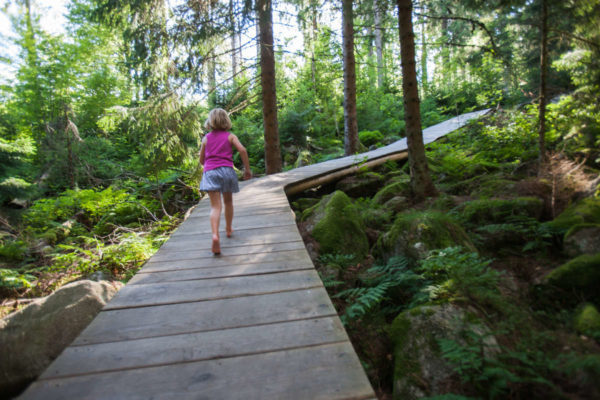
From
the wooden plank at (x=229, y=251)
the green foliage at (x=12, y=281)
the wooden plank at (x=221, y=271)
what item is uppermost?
the wooden plank at (x=229, y=251)

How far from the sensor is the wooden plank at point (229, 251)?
360cm

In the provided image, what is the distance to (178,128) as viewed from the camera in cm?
838

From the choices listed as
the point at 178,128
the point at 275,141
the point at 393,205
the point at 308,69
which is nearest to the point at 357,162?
the point at 275,141

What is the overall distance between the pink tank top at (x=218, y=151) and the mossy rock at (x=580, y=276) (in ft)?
12.5

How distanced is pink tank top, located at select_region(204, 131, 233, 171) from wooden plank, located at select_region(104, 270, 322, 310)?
1.66m

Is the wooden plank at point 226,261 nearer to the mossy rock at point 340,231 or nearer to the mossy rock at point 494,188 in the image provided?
the mossy rock at point 340,231

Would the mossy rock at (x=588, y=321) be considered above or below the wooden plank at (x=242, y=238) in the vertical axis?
below

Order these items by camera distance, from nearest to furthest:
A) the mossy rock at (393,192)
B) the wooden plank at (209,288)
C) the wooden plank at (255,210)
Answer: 1. the wooden plank at (209,288)
2. the wooden plank at (255,210)
3. the mossy rock at (393,192)

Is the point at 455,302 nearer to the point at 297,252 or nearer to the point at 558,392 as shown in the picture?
the point at 558,392

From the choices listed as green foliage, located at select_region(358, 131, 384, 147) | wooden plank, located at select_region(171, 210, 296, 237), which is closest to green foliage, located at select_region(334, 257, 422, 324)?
wooden plank, located at select_region(171, 210, 296, 237)

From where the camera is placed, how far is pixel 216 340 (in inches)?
80.0

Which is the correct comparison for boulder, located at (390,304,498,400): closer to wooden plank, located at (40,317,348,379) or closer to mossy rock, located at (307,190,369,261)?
wooden plank, located at (40,317,348,379)

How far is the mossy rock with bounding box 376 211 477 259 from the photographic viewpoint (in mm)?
3684

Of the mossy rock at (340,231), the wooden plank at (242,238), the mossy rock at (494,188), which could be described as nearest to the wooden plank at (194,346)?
the wooden plank at (242,238)
